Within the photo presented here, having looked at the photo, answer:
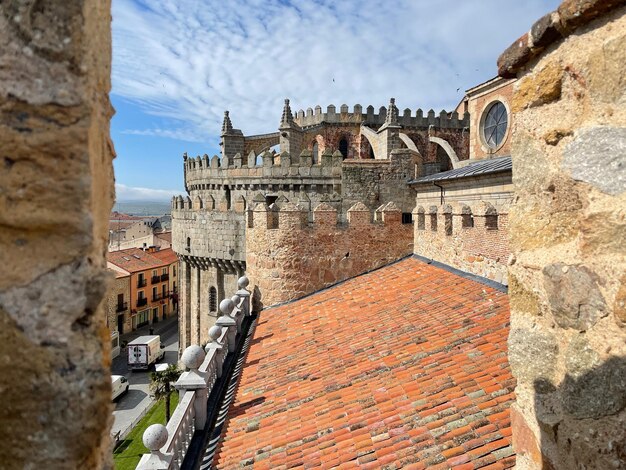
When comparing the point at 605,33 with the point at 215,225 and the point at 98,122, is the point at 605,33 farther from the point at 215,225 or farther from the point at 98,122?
the point at 215,225

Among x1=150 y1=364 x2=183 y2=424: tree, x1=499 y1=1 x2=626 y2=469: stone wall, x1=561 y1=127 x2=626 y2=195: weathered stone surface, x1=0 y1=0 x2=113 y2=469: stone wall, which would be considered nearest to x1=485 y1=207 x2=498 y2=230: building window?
x1=499 y1=1 x2=626 y2=469: stone wall

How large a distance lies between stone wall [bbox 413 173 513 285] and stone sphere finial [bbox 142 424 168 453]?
5574 millimetres

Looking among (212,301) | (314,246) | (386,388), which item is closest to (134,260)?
(212,301)

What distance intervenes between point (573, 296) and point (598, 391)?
16.2 inches

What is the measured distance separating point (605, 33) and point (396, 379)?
4.36m

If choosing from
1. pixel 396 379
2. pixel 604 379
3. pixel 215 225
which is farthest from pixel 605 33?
pixel 215 225

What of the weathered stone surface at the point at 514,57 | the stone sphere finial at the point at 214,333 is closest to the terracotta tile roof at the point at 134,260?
the stone sphere finial at the point at 214,333

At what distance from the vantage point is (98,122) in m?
1.34

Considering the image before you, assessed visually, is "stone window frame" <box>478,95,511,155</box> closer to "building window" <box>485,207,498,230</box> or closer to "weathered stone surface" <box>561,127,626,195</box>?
"building window" <box>485,207,498,230</box>

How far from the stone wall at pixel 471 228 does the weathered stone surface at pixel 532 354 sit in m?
4.90

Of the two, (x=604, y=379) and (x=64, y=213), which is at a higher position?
(x=64, y=213)

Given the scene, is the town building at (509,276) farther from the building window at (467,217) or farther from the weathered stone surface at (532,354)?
the building window at (467,217)

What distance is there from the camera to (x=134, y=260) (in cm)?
3900

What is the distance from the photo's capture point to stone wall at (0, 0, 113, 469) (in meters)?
1.19
